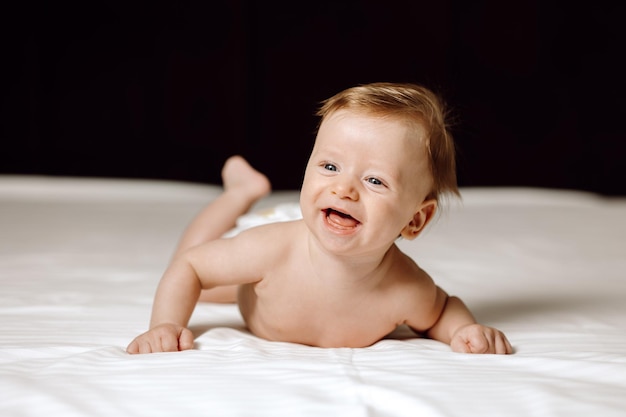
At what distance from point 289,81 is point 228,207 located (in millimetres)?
2199

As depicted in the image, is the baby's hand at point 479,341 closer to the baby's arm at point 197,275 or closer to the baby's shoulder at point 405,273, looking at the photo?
the baby's shoulder at point 405,273

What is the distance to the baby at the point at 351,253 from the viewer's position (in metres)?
1.02

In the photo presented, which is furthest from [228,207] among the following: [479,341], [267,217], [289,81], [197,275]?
[289,81]

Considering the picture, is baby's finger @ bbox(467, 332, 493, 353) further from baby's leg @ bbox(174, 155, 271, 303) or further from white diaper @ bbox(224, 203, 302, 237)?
white diaper @ bbox(224, 203, 302, 237)

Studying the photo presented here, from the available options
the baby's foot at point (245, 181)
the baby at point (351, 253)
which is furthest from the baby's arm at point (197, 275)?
the baby's foot at point (245, 181)

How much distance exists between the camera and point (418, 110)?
1.06 meters

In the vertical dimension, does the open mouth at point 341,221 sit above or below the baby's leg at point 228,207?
above

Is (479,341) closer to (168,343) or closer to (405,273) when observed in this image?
(405,273)

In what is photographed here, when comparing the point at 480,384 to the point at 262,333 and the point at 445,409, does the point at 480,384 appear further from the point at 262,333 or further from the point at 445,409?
the point at 262,333

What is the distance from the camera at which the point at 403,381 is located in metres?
0.85

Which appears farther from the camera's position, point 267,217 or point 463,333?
point 267,217

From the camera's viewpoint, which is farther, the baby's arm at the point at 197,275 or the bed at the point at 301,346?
the baby's arm at the point at 197,275

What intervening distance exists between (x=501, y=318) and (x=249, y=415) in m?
0.68

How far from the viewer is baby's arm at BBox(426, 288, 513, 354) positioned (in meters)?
1.06
